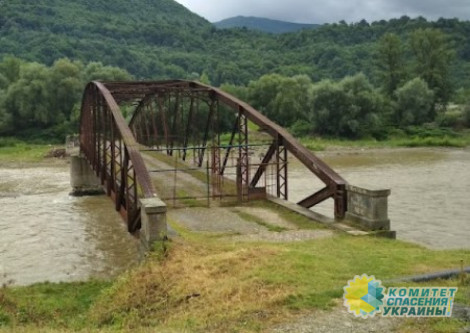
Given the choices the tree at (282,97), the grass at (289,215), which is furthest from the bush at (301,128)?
the grass at (289,215)

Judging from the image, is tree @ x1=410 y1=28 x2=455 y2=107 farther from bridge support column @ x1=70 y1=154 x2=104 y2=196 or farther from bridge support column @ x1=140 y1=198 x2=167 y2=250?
bridge support column @ x1=140 y1=198 x2=167 y2=250

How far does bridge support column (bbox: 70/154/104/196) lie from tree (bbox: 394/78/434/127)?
2127 inches

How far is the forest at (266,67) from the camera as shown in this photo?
75062 millimetres

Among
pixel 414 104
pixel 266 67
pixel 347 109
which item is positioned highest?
pixel 266 67

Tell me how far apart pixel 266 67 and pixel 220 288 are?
470 ft

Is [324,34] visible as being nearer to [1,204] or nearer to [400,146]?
[400,146]

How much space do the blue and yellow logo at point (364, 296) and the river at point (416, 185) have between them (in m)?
6.00

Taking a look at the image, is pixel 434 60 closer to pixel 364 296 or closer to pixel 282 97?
pixel 282 97

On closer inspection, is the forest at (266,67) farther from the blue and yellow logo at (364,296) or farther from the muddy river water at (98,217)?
the blue and yellow logo at (364,296)

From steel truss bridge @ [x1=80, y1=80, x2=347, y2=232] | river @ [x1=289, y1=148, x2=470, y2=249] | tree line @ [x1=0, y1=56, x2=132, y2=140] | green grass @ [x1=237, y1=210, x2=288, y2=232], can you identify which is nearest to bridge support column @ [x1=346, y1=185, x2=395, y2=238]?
river @ [x1=289, y1=148, x2=470, y2=249]

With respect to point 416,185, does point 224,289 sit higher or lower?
higher

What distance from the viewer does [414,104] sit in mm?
77812

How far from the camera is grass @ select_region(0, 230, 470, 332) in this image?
27.1ft

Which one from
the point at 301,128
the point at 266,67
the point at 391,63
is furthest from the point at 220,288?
the point at 266,67
